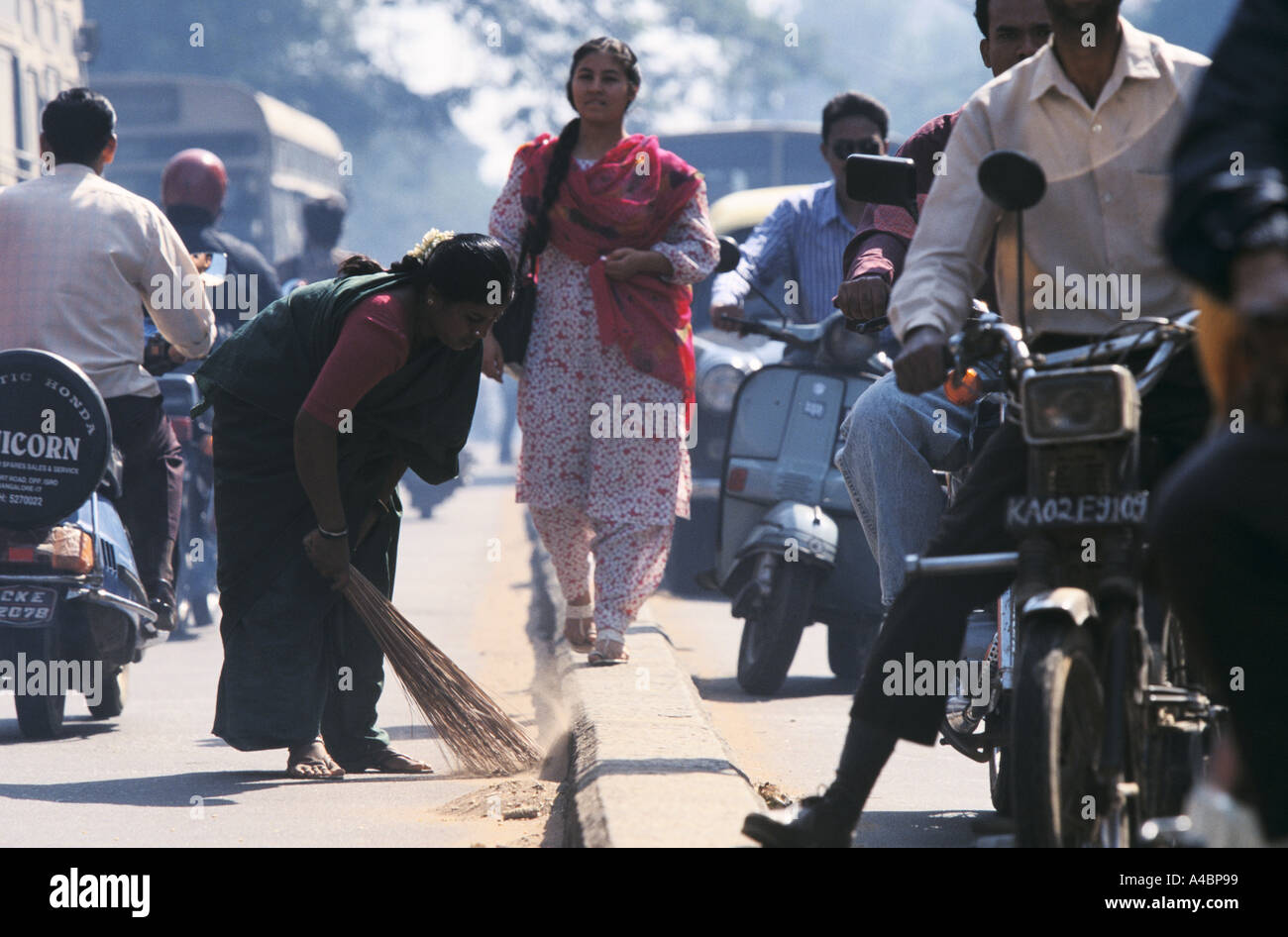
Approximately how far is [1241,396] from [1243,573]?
20cm

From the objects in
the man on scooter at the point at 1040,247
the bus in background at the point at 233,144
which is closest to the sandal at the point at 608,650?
the man on scooter at the point at 1040,247

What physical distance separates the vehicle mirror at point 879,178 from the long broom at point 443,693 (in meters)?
1.91

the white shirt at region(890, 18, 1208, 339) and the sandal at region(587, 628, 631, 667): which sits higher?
the white shirt at region(890, 18, 1208, 339)

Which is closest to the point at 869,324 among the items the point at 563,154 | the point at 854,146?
the point at 563,154

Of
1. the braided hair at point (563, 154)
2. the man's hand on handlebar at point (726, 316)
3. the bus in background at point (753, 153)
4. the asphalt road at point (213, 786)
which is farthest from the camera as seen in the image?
the bus in background at point (753, 153)

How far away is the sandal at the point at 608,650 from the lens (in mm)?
6316

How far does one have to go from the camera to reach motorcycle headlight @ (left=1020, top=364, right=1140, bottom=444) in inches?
117

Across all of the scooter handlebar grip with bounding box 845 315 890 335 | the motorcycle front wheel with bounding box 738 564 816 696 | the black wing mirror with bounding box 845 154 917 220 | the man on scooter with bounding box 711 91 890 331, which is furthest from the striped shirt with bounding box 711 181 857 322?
the black wing mirror with bounding box 845 154 917 220

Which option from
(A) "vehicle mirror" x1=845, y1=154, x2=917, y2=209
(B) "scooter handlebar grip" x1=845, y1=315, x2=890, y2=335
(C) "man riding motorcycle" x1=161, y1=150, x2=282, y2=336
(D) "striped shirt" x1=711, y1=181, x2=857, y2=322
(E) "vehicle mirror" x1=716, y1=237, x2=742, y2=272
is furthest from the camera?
→ (C) "man riding motorcycle" x1=161, y1=150, x2=282, y2=336

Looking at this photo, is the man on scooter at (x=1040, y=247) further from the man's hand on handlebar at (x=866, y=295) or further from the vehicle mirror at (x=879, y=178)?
the man's hand on handlebar at (x=866, y=295)

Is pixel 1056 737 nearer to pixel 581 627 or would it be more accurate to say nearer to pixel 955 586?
pixel 955 586

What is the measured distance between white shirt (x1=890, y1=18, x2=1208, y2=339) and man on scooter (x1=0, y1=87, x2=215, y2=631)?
A: 333 centimetres

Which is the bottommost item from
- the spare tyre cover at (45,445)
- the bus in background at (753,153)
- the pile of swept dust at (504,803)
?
the pile of swept dust at (504,803)

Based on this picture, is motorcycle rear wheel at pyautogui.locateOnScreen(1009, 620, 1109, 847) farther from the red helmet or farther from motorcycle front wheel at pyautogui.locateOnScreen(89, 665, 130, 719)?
the red helmet
